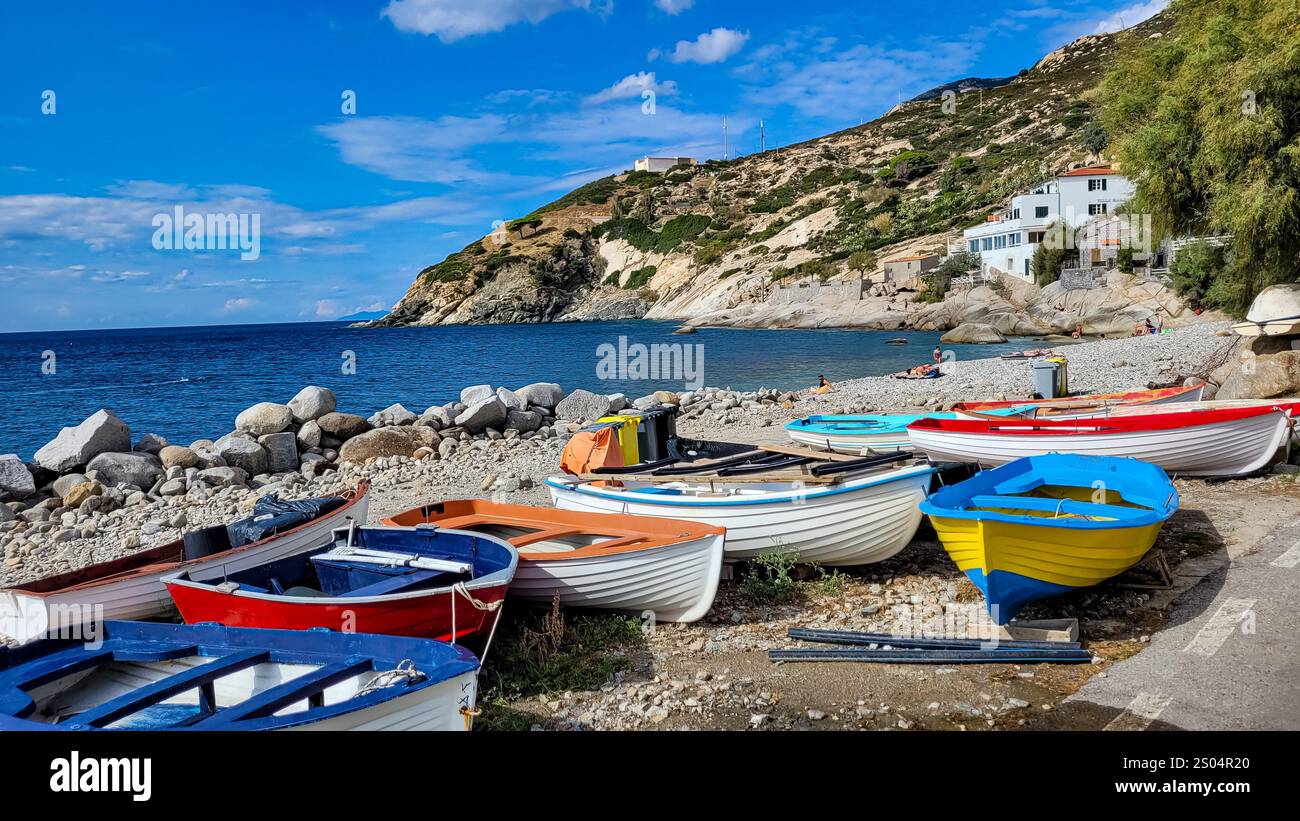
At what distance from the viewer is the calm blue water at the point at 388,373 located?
113 feet

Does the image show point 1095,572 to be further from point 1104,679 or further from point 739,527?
point 739,527

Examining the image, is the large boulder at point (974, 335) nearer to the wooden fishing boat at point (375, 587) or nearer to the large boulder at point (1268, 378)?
the large boulder at point (1268, 378)

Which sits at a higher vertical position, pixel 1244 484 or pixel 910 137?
pixel 910 137

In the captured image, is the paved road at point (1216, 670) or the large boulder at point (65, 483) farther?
the large boulder at point (65, 483)

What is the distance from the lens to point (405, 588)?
23.6 feet

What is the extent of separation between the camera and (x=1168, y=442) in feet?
37.3

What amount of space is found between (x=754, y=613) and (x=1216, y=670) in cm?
384

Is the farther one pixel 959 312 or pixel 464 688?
pixel 959 312

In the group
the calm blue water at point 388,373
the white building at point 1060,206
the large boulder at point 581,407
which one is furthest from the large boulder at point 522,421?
the white building at point 1060,206

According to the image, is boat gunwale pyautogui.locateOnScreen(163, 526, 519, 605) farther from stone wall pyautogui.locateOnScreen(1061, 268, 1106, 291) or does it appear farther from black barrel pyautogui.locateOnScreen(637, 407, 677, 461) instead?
stone wall pyautogui.locateOnScreen(1061, 268, 1106, 291)

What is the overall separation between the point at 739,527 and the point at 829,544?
3.13 ft

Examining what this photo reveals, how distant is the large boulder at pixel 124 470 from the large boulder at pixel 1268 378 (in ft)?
68.5

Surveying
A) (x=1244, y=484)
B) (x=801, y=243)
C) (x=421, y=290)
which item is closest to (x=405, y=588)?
(x=1244, y=484)

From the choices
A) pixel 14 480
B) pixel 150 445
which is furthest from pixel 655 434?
pixel 150 445
